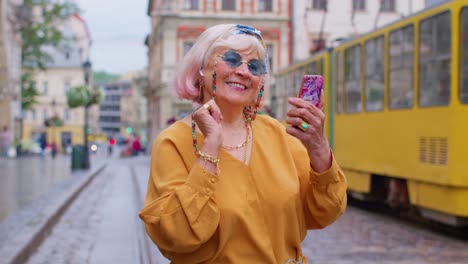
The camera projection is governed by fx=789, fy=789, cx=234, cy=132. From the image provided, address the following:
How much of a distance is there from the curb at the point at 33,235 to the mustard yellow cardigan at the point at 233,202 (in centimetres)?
544

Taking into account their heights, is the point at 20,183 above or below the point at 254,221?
below

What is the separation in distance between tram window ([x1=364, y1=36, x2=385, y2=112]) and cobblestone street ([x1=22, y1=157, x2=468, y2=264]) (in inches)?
78.5

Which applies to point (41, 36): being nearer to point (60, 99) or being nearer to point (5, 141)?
point (5, 141)

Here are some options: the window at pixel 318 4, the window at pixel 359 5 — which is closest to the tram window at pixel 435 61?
the window at pixel 318 4

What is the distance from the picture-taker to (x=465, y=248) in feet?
32.1

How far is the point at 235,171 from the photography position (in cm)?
294

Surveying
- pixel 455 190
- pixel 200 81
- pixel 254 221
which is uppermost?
pixel 200 81

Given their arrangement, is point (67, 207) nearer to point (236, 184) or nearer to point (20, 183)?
point (20, 183)

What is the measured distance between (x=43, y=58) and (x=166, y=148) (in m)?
53.7

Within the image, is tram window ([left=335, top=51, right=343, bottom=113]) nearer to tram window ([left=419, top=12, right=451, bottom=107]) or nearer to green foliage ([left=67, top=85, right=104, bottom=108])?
tram window ([left=419, top=12, right=451, bottom=107])

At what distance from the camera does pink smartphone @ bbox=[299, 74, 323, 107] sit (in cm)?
290

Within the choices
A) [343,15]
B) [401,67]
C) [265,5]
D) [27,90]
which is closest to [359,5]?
[343,15]

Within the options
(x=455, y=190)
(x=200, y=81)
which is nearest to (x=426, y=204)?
(x=455, y=190)

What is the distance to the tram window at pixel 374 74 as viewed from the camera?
43.8 ft
